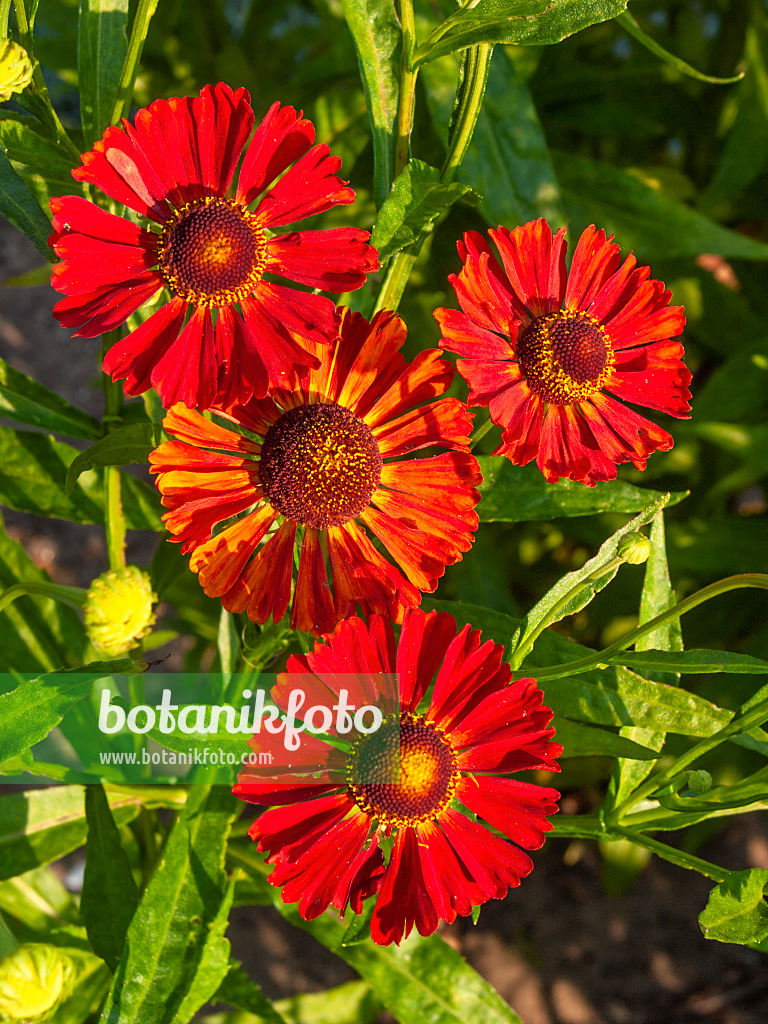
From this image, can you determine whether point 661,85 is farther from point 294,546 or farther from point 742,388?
point 294,546

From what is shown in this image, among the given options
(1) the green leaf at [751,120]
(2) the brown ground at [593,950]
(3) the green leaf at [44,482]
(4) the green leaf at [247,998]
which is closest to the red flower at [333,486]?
(3) the green leaf at [44,482]

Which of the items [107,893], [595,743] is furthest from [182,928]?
[595,743]

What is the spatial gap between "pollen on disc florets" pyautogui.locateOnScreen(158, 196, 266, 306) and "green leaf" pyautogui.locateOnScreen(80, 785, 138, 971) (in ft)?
1.61

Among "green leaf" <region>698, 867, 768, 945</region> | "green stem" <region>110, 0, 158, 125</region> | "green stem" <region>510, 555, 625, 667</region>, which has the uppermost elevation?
"green stem" <region>110, 0, 158, 125</region>

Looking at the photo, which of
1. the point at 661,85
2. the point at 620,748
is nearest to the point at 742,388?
the point at 661,85

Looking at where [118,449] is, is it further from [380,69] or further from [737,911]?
[737,911]

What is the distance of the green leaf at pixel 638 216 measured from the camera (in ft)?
3.92

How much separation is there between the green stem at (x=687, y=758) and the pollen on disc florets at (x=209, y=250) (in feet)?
1.65

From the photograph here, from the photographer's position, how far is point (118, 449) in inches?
26.4

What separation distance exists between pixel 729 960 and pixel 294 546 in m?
1.63

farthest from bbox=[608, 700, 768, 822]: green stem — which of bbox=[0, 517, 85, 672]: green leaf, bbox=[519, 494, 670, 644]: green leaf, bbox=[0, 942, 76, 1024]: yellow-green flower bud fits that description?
bbox=[0, 517, 85, 672]: green leaf

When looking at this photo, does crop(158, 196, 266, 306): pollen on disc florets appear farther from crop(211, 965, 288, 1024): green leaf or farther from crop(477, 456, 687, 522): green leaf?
crop(211, 965, 288, 1024): green leaf

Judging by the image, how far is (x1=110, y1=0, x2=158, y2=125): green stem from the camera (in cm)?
65

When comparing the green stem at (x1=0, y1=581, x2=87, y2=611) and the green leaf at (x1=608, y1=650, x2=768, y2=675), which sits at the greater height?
the green stem at (x1=0, y1=581, x2=87, y2=611)
